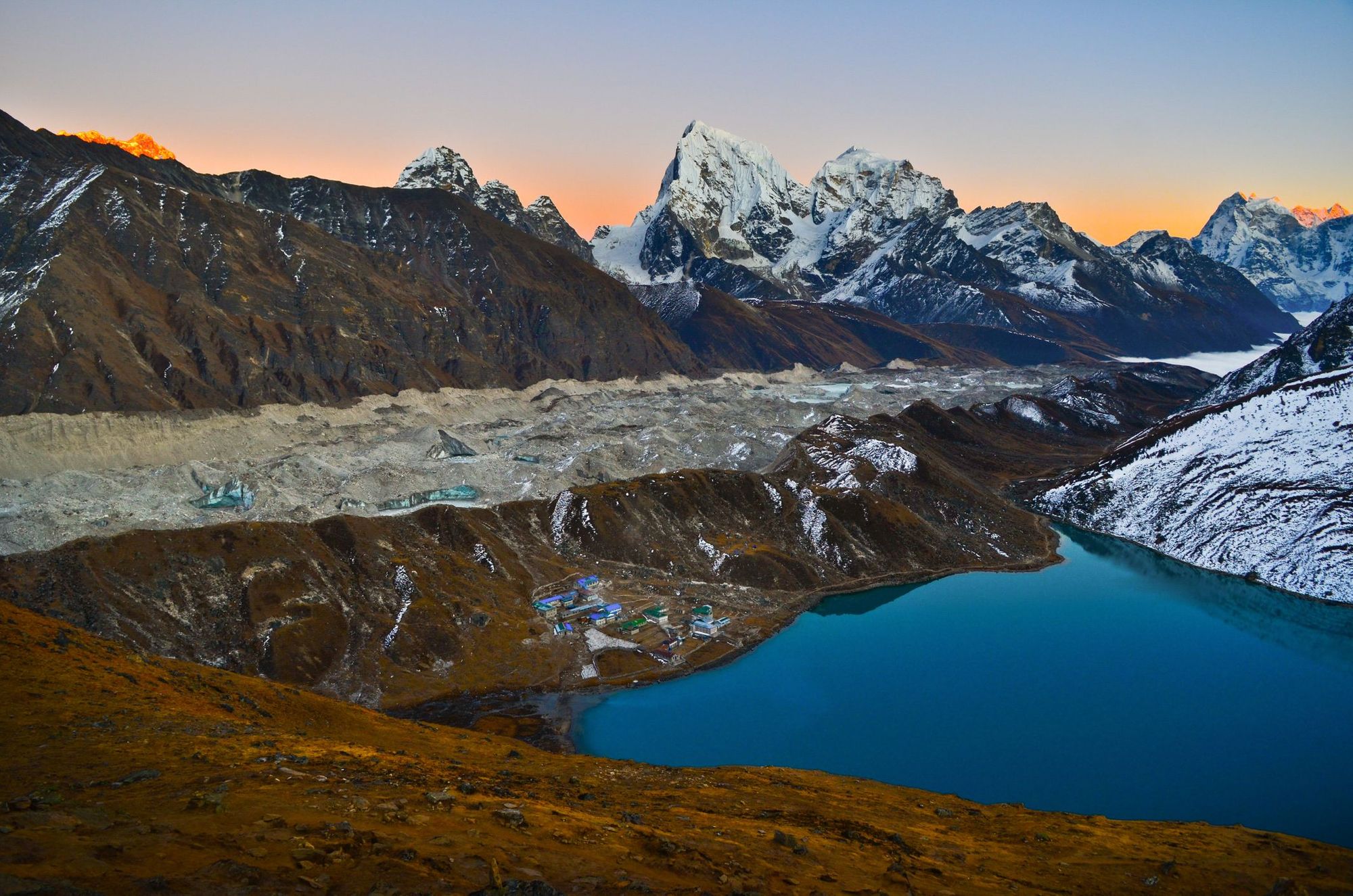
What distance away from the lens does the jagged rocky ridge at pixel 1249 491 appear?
104312 mm

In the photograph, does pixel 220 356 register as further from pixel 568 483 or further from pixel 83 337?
pixel 568 483

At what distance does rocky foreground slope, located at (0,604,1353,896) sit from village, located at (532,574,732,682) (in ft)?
97.8

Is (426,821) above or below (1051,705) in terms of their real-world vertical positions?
above

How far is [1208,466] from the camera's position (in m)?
124

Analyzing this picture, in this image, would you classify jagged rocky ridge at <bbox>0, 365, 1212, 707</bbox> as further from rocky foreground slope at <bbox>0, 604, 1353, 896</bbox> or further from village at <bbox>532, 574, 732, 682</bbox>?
rocky foreground slope at <bbox>0, 604, 1353, 896</bbox>

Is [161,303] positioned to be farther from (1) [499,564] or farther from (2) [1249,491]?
(2) [1249,491]

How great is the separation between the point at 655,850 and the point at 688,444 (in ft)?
412

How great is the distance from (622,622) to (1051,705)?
40734 mm

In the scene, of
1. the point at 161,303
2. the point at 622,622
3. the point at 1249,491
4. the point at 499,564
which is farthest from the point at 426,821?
the point at 161,303

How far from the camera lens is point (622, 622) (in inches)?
3371

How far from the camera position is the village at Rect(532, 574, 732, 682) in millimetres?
80562

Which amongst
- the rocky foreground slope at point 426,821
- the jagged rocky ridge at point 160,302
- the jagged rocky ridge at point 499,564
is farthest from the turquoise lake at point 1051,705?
the jagged rocky ridge at point 160,302

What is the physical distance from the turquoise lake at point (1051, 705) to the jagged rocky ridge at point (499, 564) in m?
8.47

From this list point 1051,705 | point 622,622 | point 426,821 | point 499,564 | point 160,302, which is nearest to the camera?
point 426,821
